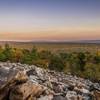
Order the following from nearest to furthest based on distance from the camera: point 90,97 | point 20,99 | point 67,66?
point 20,99 < point 90,97 < point 67,66

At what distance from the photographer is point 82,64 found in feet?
292

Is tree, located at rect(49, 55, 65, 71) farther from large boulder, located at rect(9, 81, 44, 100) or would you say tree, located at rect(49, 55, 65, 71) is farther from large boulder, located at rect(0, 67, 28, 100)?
large boulder, located at rect(0, 67, 28, 100)

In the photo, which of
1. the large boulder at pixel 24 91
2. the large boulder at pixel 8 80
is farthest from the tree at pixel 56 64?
the large boulder at pixel 8 80

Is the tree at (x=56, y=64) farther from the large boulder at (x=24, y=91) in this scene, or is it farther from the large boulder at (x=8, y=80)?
the large boulder at (x=8, y=80)

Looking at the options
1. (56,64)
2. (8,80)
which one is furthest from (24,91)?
(56,64)

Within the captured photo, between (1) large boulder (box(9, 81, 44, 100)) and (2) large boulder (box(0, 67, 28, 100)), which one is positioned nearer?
(1) large boulder (box(9, 81, 44, 100))

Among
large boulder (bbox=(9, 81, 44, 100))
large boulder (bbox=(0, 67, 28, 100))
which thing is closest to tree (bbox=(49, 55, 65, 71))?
large boulder (bbox=(9, 81, 44, 100))

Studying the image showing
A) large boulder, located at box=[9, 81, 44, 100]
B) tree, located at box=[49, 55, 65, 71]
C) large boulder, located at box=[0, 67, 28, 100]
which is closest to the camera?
large boulder, located at box=[9, 81, 44, 100]

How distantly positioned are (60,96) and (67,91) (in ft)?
8.40

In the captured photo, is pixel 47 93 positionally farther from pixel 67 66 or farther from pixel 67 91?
pixel 67 66

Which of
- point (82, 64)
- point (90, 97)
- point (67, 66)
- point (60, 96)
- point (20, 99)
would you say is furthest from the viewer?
point (82, 64)

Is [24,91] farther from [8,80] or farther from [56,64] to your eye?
[56,64]

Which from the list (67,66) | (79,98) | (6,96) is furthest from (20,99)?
(67,66)

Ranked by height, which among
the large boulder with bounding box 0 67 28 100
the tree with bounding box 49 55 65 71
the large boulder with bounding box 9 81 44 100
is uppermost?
the large boulder with bounding box 0 67 28 100
